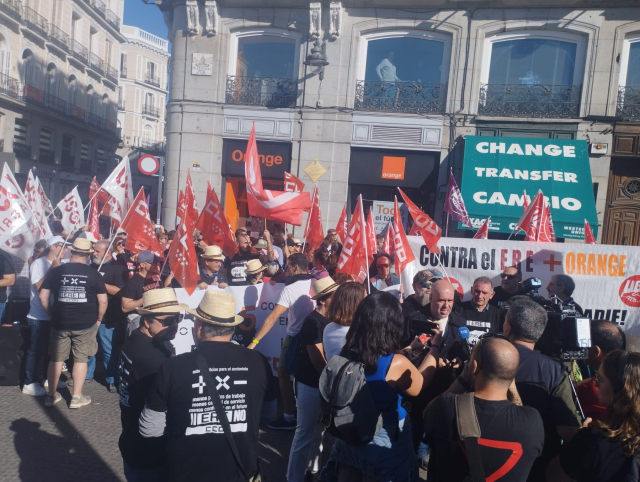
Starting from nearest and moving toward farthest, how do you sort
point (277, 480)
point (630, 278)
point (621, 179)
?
point (277, 480)
point (630, 278)
point (621, 179)

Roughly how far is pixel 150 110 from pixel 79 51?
1262 cm

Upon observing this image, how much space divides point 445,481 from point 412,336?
145 centimetres

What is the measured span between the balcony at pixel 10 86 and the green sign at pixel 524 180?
22.1 m

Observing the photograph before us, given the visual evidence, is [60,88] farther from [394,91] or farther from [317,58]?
[394,91]

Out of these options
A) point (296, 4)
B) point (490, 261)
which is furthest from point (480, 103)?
point (490, 261)

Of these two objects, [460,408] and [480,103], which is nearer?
[460,408]

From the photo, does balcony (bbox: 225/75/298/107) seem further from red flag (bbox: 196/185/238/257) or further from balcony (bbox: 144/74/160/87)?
balcony (bbox: 144/74/160/87)

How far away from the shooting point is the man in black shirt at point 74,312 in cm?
517

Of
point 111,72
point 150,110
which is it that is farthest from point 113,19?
point 150,110

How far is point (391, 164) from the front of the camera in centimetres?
1457

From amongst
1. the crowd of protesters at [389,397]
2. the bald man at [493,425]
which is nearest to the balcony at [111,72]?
the crowd of protesters at [389,397]

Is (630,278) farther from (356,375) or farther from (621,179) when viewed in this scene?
(621,179)

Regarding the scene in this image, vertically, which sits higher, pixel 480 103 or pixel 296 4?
pixel 296 4

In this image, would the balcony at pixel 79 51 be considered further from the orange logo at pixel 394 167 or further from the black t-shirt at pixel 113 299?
the black t-shirt at pixel 113 299
